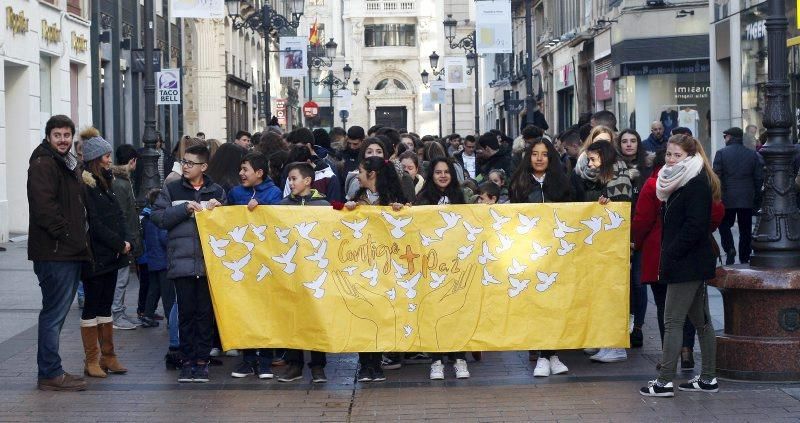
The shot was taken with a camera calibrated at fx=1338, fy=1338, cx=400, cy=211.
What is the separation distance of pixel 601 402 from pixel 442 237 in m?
1.83

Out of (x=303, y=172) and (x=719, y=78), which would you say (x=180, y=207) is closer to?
(x=303, y=172)

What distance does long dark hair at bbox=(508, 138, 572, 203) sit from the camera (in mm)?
10375

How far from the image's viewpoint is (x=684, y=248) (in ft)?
29.1

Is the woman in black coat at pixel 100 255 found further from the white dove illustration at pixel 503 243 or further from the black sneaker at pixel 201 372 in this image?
the white dove illustration at pixel 503 243

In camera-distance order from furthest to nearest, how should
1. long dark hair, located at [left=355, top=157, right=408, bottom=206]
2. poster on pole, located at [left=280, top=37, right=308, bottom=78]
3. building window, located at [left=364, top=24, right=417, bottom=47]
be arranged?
building window, located at [left=364, top=24, right=417, bottom=47], poster on pole, located at [left=280, top=37, right=308, bottom=78], long dark hair, located at [left=355, top=157, right=408, bottom=206]

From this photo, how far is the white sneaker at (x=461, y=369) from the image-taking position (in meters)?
10.0

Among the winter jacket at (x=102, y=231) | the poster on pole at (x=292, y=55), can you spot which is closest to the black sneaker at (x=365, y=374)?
the winter jacket at (x=102, y=231)

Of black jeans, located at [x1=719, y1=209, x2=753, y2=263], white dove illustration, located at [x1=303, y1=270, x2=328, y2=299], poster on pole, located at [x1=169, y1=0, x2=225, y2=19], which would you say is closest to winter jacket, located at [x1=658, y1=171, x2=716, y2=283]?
white dove illustration, located at [x1=303, y1=270, x2=328, y2=299]

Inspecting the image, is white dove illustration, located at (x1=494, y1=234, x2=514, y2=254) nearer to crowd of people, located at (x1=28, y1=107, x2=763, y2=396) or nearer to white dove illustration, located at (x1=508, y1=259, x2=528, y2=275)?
white dove illustration, located at (x1=508, y1=259, x2=528, y2=275)

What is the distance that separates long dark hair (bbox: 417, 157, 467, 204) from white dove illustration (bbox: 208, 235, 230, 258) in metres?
1.59

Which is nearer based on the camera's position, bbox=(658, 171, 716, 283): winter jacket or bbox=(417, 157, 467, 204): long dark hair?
bbox=(658, 171, 716, 283): winter jacket

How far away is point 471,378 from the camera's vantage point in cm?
1007

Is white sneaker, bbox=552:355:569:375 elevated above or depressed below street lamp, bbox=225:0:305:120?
below

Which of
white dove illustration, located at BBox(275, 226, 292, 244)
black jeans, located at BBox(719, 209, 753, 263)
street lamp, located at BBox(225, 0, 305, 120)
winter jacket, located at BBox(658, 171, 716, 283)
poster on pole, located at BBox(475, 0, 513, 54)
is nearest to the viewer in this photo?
winter jacket, located at BBox(658, 171, 716, 283)
